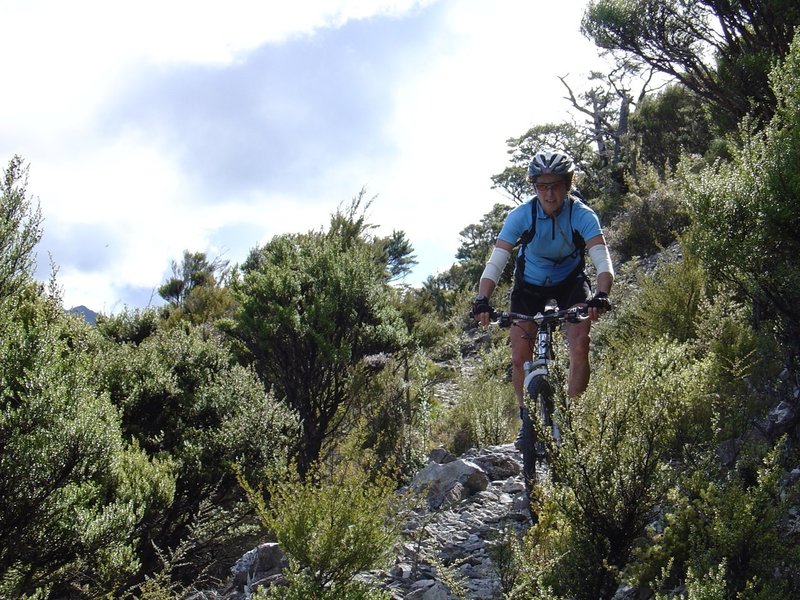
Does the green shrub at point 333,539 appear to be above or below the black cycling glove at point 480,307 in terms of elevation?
below

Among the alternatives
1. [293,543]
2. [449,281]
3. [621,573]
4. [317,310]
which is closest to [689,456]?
[621,573]

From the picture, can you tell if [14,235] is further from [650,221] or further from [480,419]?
[650,221]

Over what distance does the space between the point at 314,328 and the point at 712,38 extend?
26.3ft

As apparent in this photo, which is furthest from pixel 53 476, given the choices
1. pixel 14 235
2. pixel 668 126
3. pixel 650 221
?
pixel 668 126

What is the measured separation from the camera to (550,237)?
174 inches

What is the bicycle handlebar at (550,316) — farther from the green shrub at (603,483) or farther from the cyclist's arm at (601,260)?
the green shrub at (603,483)

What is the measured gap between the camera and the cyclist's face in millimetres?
4270

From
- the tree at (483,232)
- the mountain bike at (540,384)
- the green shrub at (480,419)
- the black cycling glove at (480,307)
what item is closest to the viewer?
the mountain bike at (540,384)

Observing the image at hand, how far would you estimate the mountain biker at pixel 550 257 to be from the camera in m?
4.19

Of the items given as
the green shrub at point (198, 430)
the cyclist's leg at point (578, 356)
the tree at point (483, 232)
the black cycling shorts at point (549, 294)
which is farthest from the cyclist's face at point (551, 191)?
the tree at point (483, 232)

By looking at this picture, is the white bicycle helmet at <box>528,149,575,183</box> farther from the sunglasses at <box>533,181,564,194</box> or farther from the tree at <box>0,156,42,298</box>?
the tree at <box>0,156,42,298</box>

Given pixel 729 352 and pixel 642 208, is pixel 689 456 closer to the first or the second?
pixel 729 352

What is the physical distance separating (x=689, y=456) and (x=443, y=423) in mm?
4598

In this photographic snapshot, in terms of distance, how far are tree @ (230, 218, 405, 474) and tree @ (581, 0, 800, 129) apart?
A: 17.3 feet
